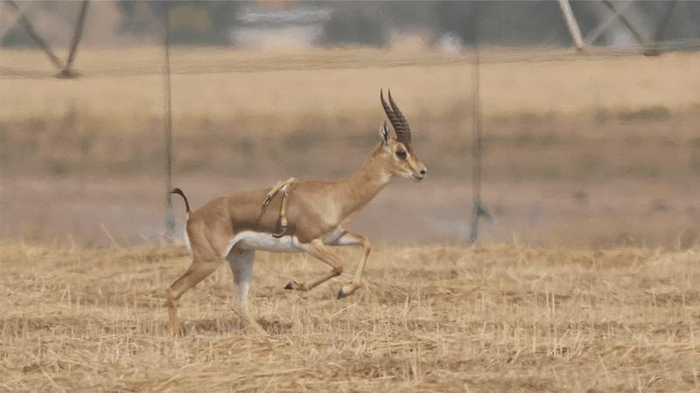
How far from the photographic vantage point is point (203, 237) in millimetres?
13945

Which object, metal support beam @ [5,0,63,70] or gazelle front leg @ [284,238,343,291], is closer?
gazelle front leg @ [284,238,343,291]

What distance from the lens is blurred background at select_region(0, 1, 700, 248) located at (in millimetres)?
21422

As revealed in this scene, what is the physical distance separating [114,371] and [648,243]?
37.0ft

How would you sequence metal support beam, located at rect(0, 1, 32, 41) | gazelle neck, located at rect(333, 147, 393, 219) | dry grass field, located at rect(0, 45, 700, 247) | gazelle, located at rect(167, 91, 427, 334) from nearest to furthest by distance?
gazelle, located at rect(167, 91, 427, 334), gazelle neck, located at rect(333, 147, 393, 219), dry grass field, located at rect(0, 45, 700, 247), metal support beam, located at rect(0, 1, 32, 41)

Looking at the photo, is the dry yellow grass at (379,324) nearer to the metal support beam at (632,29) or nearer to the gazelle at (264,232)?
the gazelle at (264,232)

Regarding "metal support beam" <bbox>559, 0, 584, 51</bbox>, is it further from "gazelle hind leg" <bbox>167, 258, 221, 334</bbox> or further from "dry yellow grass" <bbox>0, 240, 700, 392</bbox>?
→ "gazelle hind leg" <bbox>167, 258, 221, 334</bbox>

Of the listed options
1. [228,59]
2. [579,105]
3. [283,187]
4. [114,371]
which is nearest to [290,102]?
[228,59]

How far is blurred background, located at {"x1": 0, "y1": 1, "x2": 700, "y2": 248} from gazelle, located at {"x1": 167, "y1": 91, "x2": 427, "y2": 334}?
646 cm

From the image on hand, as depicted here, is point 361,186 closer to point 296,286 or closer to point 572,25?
point 296,286

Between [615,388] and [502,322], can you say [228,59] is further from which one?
[615,388]

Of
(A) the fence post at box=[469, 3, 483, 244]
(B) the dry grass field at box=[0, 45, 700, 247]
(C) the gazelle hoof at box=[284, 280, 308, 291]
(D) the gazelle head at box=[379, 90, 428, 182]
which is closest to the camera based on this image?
(C) the gazelle hoof at box=[284, 280, 308, 291]

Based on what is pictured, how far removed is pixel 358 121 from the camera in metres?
24.4

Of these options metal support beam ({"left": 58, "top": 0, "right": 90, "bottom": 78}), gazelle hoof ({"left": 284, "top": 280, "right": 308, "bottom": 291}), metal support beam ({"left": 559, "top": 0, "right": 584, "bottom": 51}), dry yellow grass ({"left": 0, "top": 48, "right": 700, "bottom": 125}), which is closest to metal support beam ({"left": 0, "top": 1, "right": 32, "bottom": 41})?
dry yellow grass ({"left": 0, "top": 48, "right": 700, "bottom": 125})

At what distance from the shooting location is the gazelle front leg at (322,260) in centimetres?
1384
